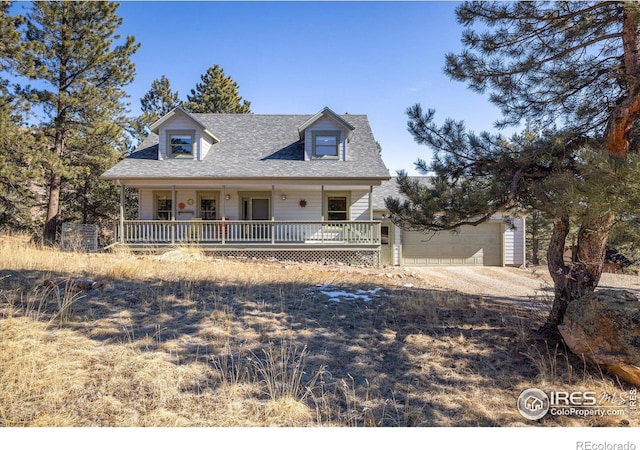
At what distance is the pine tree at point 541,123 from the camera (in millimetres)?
4102

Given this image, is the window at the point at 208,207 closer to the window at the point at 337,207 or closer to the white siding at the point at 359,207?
the window at the point at 337,207

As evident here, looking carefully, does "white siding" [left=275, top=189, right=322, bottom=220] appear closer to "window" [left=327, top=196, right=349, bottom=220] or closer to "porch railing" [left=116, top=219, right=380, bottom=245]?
→ "window" [left=327, top=196, right=349, bottom=220]

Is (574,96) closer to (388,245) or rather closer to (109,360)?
(109,360)

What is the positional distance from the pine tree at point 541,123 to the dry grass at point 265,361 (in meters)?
1.38

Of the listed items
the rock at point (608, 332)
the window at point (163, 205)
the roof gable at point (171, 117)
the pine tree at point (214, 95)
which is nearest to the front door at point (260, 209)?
the window at point (163, 205)

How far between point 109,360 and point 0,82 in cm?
1624

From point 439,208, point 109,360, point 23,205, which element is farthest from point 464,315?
point 23,205

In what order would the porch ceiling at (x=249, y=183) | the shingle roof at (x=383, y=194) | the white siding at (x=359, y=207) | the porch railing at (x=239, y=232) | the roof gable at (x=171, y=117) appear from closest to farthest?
the porch railing at (x=239, y=232)
the porch ceiling at (x=249, y=183)
the roof gable at (x=171, y=117)
the white siding at (x=359, y=207)
the shingle roof at (x=383, y=194)

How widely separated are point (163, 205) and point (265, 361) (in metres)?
13.6

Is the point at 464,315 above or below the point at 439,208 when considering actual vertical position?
below

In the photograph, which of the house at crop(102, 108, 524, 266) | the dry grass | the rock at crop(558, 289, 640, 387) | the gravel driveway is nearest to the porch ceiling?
the house at crop(102, 108, 524, 266)

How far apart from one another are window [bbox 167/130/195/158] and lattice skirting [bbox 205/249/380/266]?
5.23 metres

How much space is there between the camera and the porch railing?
13.0 meters

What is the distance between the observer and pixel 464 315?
5250mm
